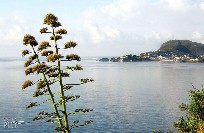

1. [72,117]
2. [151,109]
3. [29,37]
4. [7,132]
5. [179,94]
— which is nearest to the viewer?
Result: [29,37]

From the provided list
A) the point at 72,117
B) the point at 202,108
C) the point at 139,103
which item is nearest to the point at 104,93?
the point at 139,103

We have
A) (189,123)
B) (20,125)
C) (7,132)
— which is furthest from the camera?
(20,125)

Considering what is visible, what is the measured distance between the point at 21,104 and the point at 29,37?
14112 cm

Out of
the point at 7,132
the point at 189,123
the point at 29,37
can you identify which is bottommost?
the point at 7,132

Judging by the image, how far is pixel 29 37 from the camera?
757 inches

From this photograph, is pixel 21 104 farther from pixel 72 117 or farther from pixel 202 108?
pixel 202 108

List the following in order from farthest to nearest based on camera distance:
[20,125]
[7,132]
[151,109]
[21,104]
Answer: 1. [21,104]
2. [151,109]
3. [20,125]
4. [7,132]

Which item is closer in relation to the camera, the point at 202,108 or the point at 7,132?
the point at 202,108

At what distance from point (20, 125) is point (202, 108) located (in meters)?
87.4

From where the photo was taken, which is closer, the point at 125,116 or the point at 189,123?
the point at 189,123

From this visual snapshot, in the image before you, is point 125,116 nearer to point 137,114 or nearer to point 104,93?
point 137,114

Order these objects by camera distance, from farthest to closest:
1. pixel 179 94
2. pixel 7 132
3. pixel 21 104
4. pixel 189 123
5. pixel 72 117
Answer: pixel 179 94 < pixel 21 104 < pixel 72 117 < pixel 7 132 < pixel 189 123

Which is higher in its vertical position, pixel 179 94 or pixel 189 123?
pixel 189 123

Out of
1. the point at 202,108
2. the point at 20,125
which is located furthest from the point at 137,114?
the point at 202,108
